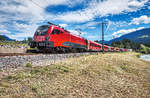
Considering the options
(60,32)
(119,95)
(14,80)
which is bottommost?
(119,95)

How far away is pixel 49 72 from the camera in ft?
20.1

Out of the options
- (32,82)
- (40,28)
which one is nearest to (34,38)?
(40,28)

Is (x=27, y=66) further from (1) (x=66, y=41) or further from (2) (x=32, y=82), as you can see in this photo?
(1) (x=66, y=41)

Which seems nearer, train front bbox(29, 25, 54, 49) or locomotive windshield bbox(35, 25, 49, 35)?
train front bbox(29, 25, 54, 49)

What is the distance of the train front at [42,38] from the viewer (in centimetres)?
1348

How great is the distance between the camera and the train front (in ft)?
44.2

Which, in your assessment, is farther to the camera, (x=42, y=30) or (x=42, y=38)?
(x=42, y=30)

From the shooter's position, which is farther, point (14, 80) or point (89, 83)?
point (89, 83)

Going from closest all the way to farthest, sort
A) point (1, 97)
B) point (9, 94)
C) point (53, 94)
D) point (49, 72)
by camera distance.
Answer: point (1, 97)
point (9, 94)
point (53, 94)
point (49, 72)

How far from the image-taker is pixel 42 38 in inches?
549

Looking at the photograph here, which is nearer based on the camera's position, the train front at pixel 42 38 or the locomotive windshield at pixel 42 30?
the train front at pixel 42 38

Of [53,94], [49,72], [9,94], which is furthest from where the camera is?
[49,72]

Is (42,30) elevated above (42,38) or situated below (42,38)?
above

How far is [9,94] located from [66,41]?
533 inches
